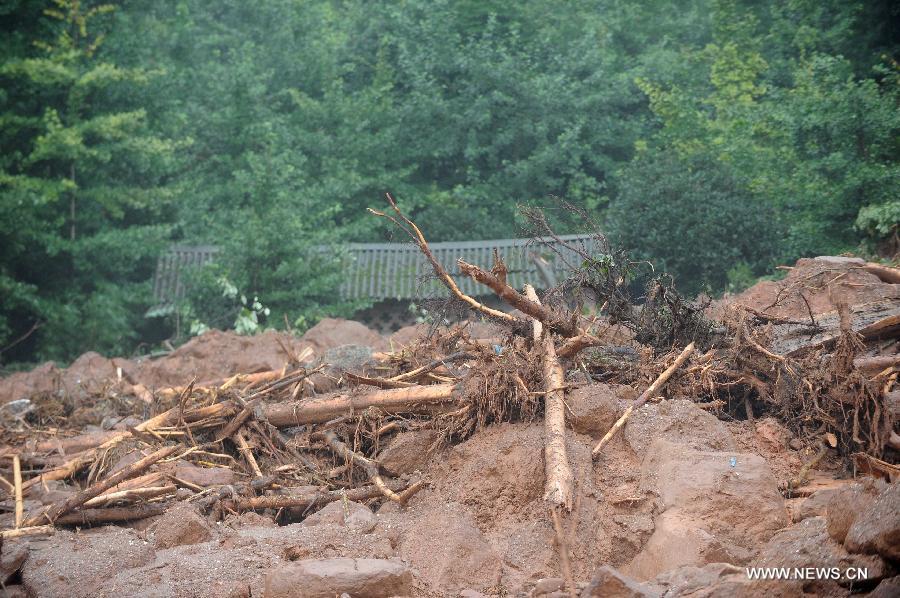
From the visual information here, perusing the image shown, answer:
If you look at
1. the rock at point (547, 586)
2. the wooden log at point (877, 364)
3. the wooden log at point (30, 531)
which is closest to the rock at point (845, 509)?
the rock at point (547, 586)

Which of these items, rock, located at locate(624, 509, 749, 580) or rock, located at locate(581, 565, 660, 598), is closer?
rock, located at locate(581, 565, 660, 598)

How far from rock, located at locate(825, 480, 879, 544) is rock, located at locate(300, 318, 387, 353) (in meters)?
7.96

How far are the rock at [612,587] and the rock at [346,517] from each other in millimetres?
2091

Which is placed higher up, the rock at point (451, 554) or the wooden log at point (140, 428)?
the rock at point (451, 554)

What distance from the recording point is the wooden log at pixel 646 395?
22.5 ft

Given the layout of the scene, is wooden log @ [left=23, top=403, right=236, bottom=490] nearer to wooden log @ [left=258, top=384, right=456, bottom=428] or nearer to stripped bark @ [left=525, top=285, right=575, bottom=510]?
wooden log @ [left=258, top=384, right=456, bottom=428]

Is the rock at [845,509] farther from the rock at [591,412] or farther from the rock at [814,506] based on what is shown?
the rock at [591,412]

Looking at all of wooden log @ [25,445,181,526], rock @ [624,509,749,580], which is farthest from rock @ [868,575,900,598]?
wooden log @ [25,445,181,526]

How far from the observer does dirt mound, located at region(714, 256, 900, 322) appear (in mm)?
8719

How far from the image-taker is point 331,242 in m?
20.2

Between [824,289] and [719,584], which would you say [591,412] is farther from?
[824,289]

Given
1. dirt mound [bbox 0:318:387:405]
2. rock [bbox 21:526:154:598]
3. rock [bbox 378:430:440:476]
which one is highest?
rock [bbox 378:430:440:476]

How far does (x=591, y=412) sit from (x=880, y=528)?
2.67 metres

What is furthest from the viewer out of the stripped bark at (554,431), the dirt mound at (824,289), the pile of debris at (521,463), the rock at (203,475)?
the dirt mound at (824,289)
